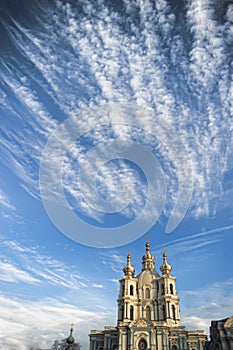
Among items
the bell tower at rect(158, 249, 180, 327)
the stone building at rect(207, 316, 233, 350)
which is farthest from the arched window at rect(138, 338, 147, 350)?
the stone building at rect(207, 316, 233, 350)

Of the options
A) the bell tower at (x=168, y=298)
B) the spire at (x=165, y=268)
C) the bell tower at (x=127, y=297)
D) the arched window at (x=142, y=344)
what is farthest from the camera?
the spire at (x=165, y=268)

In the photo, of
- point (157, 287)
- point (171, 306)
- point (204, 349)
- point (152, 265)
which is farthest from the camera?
point (152, 265)


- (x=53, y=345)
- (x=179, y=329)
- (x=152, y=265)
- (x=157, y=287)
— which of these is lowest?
(x=53, y=345)

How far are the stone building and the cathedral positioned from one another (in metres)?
3.85

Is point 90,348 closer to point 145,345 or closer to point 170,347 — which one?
point 145,345

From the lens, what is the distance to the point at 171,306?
52.4 m

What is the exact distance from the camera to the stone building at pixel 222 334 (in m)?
40.6

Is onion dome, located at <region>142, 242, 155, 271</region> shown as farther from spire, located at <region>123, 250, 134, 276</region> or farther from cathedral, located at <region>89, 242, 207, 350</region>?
spire, located at <region>123, 250, 134, 276</region>

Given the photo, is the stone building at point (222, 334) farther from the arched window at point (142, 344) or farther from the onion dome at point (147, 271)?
the onion dome at point (147, 271)

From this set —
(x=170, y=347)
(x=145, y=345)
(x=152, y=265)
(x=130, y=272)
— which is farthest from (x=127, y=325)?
(x=152, y=265)

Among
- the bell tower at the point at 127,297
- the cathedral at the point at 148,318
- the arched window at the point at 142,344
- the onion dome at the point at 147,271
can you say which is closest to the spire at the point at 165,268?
the cathedral at the point at 148,318

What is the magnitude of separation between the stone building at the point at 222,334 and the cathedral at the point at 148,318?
3848mm

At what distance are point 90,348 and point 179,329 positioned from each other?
16.1 m

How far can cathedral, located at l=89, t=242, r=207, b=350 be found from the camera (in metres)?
46.3
